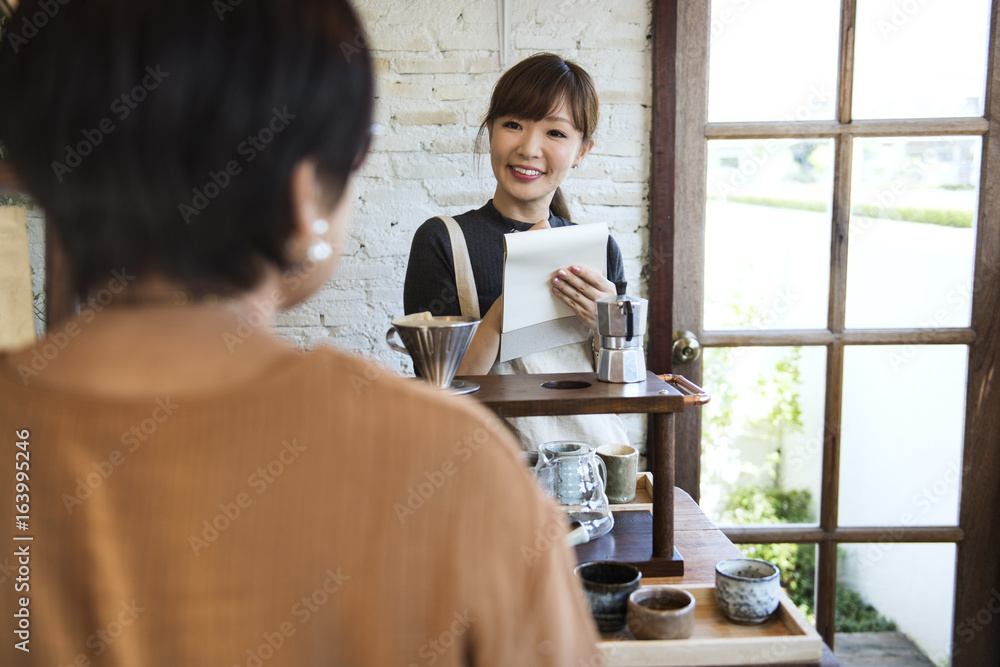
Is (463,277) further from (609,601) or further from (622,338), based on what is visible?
(609,601)

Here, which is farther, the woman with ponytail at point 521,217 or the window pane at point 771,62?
the window pane at point 771,62

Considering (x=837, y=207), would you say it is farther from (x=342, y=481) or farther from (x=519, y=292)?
(x=342, y=481)

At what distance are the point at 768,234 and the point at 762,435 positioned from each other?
0.66m

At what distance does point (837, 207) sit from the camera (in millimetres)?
2291

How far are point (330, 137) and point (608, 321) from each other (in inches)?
31.2

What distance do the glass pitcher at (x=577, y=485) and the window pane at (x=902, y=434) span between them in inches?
54.4

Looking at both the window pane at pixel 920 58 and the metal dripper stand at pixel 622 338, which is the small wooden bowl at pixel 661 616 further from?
the window pane at pixel 920 58

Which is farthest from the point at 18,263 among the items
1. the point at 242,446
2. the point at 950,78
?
the point at 950,78

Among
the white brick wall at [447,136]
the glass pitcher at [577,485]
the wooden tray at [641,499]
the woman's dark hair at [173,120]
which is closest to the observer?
the woman's dark hair at [173,120]

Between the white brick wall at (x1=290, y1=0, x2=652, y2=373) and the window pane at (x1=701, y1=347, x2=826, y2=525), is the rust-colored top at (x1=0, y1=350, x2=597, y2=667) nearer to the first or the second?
the white brick wall at (x1=290, y1=0, x2=652, y2=373)

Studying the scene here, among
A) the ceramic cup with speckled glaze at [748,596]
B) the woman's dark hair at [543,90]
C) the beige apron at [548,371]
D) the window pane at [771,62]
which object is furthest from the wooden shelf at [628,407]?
the window pane at [771,62]

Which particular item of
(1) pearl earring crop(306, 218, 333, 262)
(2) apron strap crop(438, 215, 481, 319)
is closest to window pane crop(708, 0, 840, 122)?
(2) apron strap crop(438, 215, 481, 319)

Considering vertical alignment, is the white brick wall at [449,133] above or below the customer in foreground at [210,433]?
above

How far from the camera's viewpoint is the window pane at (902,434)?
2375mm
